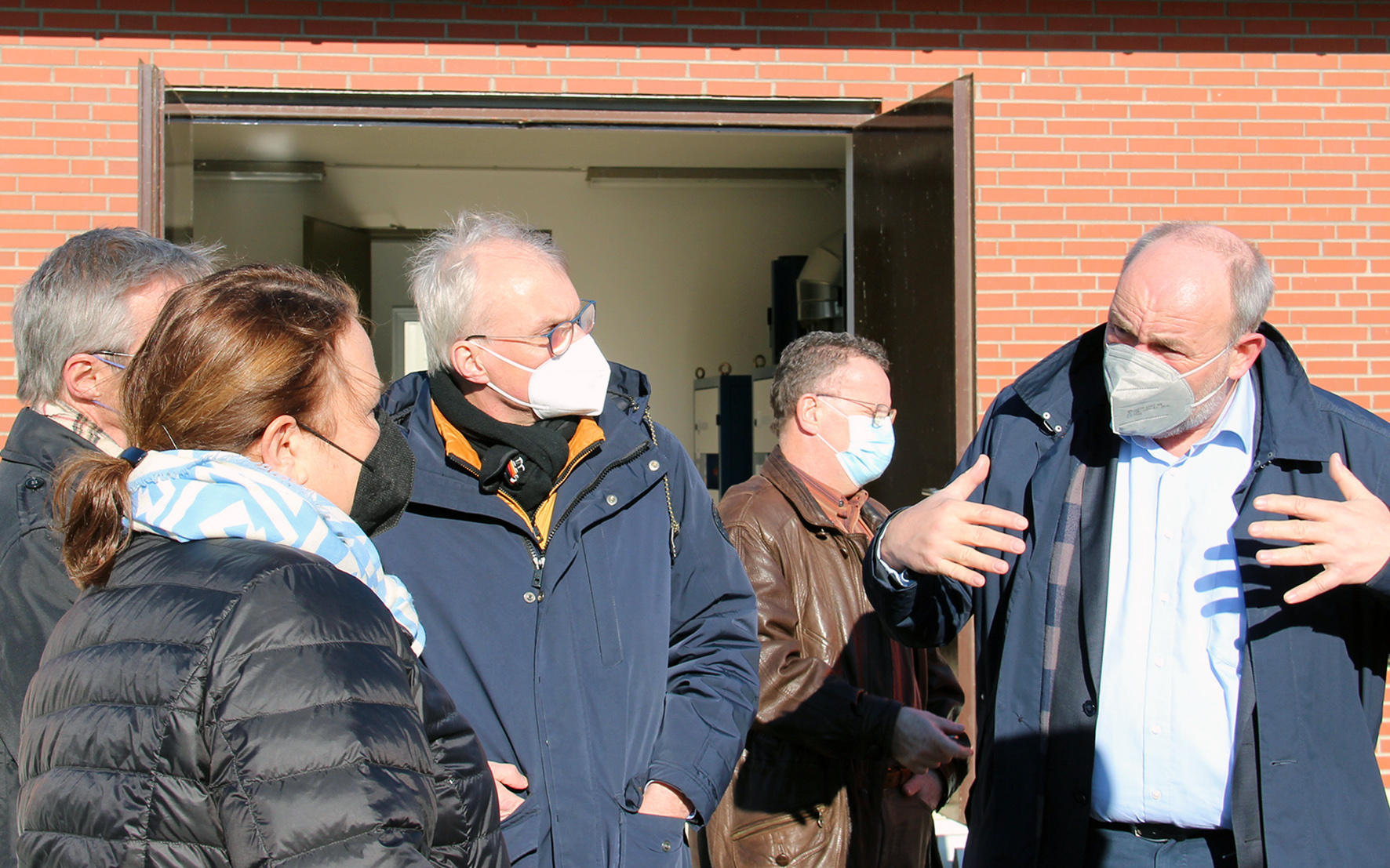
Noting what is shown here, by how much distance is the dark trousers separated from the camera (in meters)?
1.89

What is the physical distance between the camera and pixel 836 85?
5.07 m

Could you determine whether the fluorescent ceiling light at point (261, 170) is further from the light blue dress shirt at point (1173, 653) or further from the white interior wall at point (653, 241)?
the light blue dress shirt at point (1173, 653)

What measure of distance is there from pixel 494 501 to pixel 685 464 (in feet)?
1.58

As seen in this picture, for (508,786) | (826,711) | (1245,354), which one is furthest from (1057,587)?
(508,786)

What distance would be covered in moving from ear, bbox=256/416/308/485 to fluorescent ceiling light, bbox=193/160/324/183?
719 cm

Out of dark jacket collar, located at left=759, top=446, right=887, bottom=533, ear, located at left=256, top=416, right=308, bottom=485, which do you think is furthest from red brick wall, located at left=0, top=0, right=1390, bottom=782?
ear, located at left=256, top=416, right=308, bottom=485

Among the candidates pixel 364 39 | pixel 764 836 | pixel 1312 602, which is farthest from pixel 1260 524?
pixel 364 39

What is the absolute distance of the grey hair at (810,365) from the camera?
10.5 feet

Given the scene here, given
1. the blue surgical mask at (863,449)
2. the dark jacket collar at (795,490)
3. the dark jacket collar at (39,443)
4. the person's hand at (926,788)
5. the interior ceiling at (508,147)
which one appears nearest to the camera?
the dark jacket collar at (39,443)

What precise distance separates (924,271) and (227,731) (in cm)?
428

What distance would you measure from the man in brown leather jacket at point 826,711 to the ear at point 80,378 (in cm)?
157

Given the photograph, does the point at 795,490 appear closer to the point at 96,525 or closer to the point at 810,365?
the point at 810,365

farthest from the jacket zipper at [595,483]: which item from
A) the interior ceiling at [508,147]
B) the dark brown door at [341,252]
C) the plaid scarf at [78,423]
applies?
the dark brown door at [341,252]

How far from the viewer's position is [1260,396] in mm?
2066
